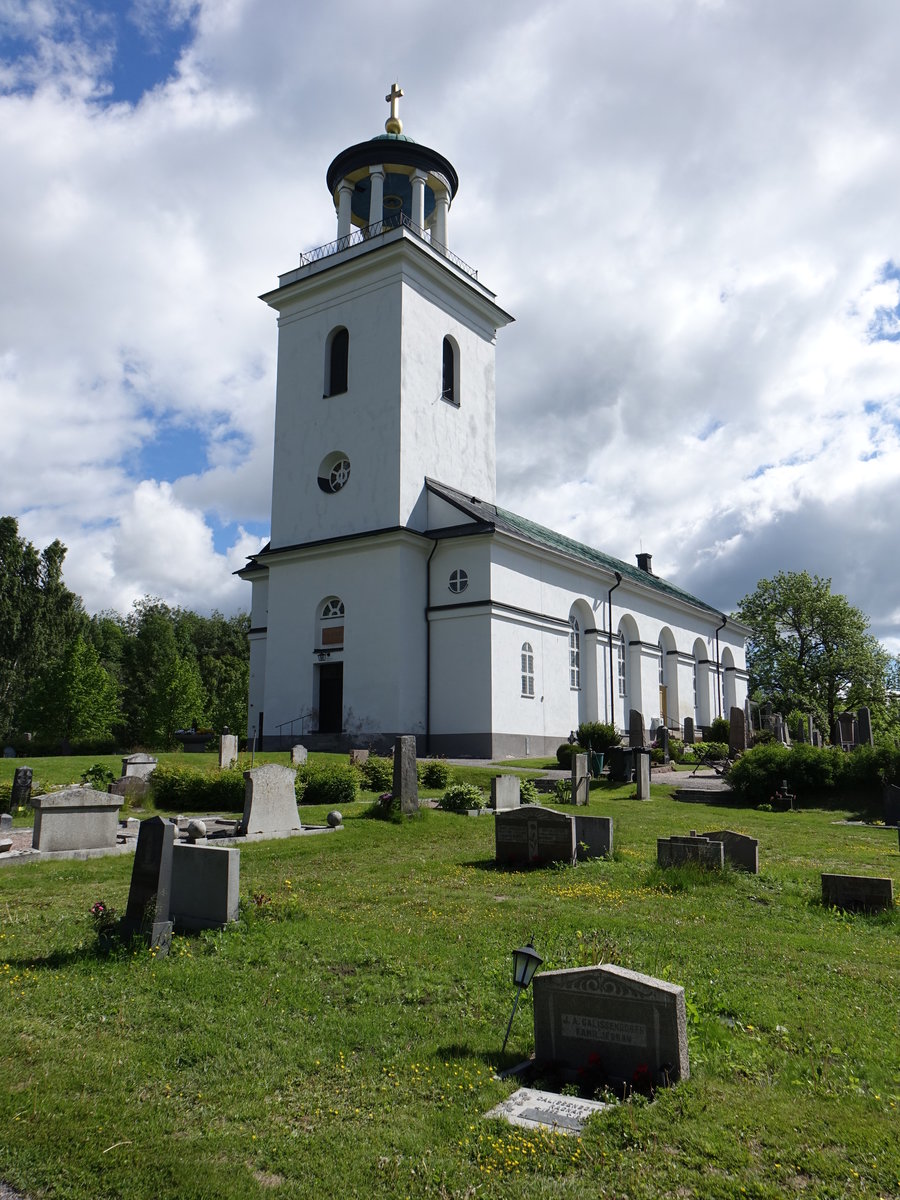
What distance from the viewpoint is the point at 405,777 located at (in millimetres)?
14891

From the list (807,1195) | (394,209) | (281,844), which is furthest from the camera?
(394,209)

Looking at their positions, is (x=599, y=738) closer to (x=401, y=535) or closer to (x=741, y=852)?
(x=401, y=535)

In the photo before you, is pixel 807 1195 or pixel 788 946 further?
pixel 788 946

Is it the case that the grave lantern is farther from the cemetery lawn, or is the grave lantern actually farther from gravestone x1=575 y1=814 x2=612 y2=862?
gravestone x1=575 y1=814 x2=612 y2=862

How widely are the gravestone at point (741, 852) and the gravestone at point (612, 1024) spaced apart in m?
5.80

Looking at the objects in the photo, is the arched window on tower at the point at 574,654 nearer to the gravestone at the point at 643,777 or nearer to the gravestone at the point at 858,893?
the gravestone at the point at 643,777

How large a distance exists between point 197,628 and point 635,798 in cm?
6193

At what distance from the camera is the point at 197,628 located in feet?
249

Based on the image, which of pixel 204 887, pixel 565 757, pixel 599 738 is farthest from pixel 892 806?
pixel 204 887

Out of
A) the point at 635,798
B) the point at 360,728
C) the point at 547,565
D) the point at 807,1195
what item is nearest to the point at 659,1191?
the point at 807,1195

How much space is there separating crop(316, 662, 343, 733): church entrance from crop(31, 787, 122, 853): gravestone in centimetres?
1751

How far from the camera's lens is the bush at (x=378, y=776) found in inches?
781

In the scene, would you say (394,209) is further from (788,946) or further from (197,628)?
(197,628)

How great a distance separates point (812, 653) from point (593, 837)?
168 feet
